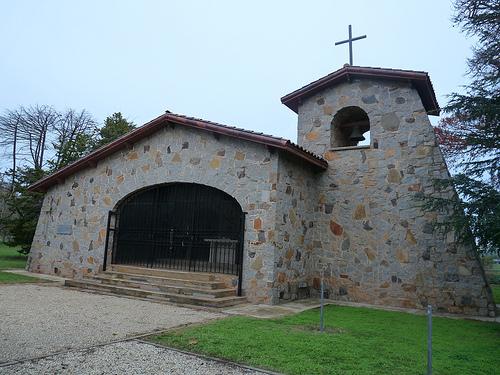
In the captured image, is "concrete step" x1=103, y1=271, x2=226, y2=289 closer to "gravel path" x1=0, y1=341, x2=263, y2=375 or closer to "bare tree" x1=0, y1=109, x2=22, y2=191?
"gravel path" x1=0, y1=341, x2=263, y2=375

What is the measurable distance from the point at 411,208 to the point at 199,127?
18.6 ft

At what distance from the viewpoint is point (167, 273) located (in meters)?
10.4

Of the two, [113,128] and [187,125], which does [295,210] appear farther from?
[113,128]

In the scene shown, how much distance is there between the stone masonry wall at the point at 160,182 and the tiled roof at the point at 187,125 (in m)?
0.20

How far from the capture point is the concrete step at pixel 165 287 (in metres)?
8.98

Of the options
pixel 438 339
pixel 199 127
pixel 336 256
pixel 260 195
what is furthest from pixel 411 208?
pixel 199 127

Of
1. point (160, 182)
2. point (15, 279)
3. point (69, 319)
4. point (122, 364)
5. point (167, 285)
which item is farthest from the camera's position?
point (15, 279)

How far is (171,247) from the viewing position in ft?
36.4

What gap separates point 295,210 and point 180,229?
3123mm

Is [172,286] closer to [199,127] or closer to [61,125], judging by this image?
[199,127]

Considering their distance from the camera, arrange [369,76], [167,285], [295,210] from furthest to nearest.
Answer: [369,76]
[295,210]
[167,285]

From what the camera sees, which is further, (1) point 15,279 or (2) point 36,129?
(2) point 36,129

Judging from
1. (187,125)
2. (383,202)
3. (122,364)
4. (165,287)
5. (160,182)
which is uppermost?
(187,125)

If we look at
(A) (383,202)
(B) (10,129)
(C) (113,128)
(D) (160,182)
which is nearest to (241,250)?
(D) (160,182)
